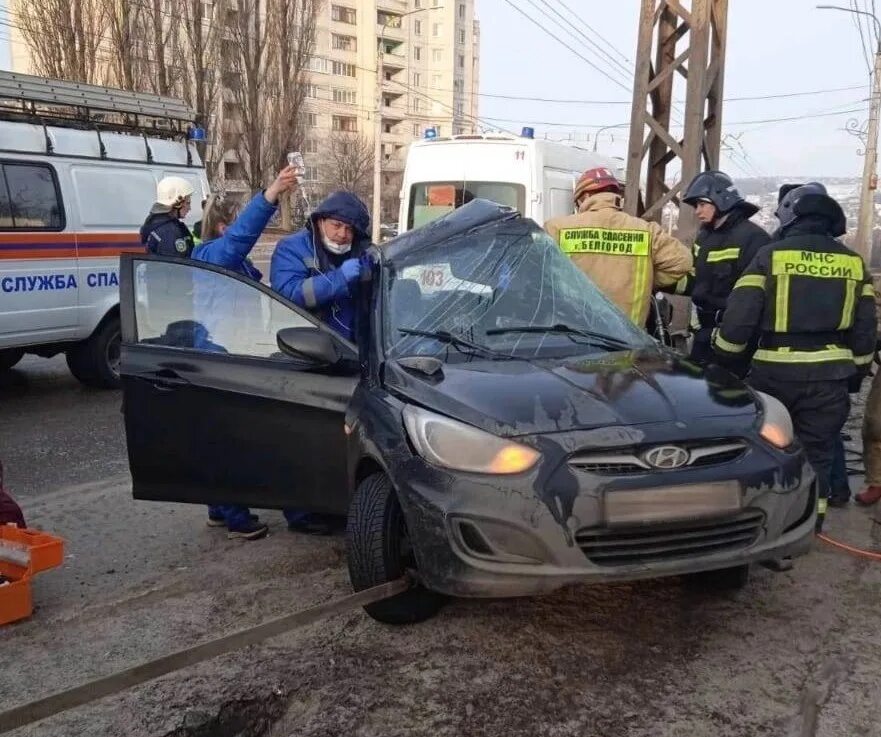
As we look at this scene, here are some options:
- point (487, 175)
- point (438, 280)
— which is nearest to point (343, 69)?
point (487, 175)

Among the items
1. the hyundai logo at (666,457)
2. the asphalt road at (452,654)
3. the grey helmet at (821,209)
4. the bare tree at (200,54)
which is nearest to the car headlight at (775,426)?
the hyundai logo at (666,457)

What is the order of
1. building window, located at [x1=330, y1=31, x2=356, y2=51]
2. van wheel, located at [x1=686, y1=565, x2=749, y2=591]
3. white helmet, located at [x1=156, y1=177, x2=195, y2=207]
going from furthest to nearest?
building window, located at [x1=330, y1=31, x2=356, y2=51]
white helmet, located at [x1=156, y1=177, x2=195, y2=207]
van wheel, located at [x1=686, y1=565, x2=749, y2=591]

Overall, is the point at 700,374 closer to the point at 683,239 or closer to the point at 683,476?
the point at 683,476

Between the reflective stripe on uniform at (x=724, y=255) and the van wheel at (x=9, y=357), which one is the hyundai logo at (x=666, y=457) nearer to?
the reflective stripe on uniform at (x=724, y=255)

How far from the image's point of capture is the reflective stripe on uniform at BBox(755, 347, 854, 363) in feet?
14.3

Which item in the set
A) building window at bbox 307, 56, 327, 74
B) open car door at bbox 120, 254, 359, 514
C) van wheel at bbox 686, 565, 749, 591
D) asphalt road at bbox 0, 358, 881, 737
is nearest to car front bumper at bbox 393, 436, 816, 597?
asphalt road at bbox 0, 358, 881, 737

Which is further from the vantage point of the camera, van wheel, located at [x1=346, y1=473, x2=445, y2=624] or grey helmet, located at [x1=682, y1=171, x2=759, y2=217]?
grey helmet, located at [x1=682, y1=171, x2=759, y2=217]

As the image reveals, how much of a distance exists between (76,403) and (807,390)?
6.54 m

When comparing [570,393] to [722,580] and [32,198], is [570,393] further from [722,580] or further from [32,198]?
[32,198]

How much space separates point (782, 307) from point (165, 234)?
4926 millimetres

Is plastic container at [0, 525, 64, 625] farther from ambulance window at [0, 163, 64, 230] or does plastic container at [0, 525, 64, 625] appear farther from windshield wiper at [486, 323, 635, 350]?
ambulance window at [0, 163, 64, 230]

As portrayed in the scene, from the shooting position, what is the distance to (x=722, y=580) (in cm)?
378

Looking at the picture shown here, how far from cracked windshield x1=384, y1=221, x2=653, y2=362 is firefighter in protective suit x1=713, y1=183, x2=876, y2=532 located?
778 mm

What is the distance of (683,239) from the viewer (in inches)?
A: 326
